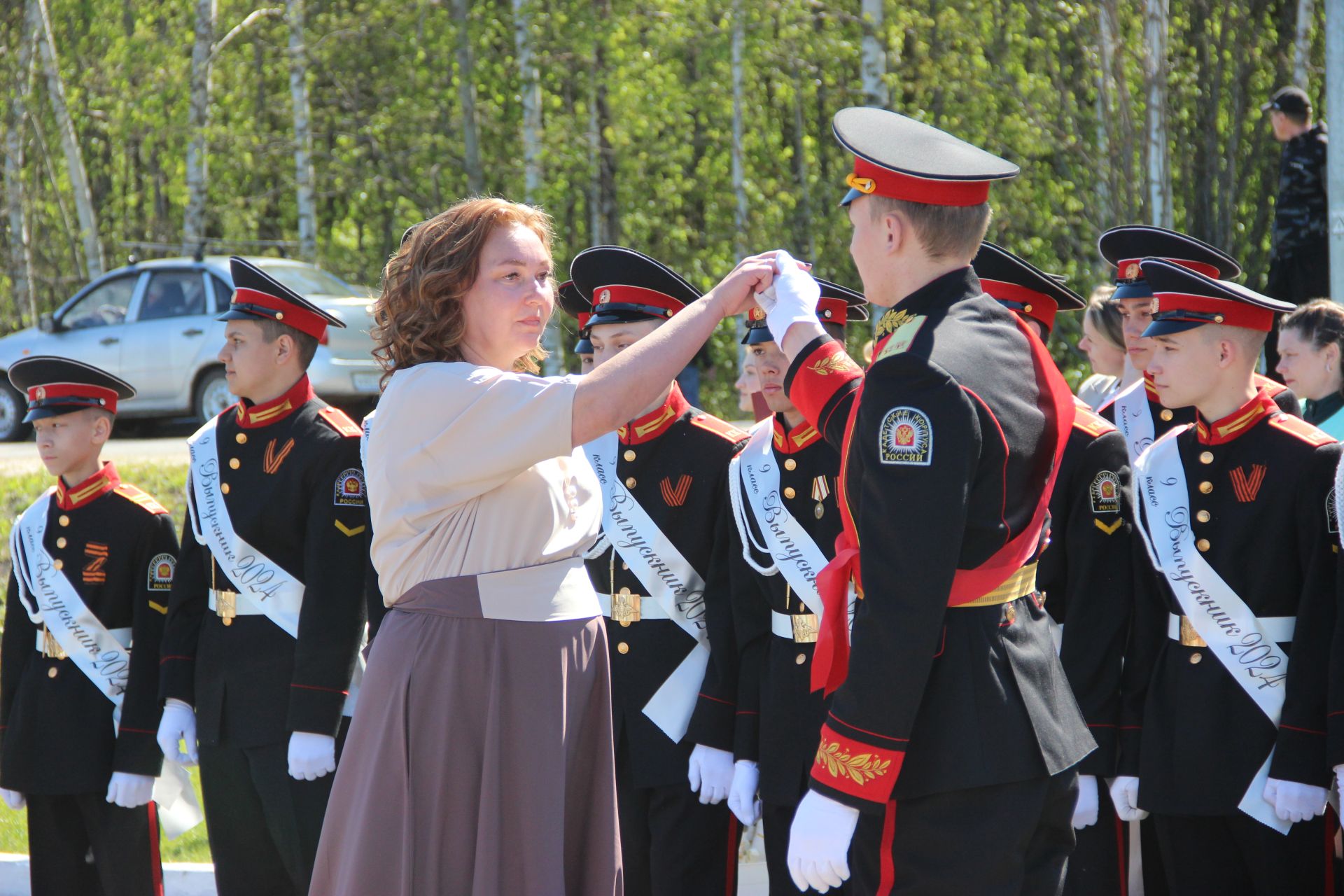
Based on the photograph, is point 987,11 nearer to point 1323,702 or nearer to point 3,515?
point 3,515

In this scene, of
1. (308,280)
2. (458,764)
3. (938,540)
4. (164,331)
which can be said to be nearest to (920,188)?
(938,540)

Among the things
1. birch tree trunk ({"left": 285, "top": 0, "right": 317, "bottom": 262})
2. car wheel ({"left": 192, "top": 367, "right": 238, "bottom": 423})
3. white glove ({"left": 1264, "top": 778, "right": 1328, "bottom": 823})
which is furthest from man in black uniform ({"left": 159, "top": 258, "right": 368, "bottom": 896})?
birch tree trunk ({"left": 285, "top": 0, "right": 317, "bottom": 262})

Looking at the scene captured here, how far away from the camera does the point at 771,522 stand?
3.96 meters

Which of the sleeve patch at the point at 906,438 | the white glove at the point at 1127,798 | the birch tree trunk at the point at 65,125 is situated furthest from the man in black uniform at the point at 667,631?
the birch tree trunk at the point at 65,125

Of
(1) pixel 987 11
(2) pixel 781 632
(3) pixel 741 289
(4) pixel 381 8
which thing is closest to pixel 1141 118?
(1) pixel 987 11

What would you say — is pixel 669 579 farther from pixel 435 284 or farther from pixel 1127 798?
pixel 435 284

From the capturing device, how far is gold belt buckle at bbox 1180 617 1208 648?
12.4ft

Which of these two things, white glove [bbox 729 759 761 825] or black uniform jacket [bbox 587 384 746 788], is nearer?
white glove [bbox 729 759 761 825]

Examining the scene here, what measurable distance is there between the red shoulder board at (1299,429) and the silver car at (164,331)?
977 centimetres

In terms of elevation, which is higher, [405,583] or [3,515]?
[405,583]

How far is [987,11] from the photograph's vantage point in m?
15.0

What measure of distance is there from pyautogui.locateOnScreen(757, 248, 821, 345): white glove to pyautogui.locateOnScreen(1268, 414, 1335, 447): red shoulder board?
1.51 metres

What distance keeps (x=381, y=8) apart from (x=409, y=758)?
1491 cm

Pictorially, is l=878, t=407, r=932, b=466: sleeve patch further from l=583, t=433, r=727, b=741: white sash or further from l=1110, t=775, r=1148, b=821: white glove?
l=1110, t=775, r=1148, b=821: white glove
